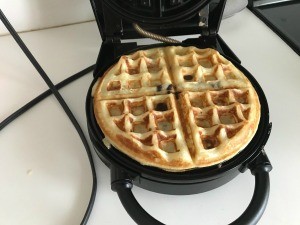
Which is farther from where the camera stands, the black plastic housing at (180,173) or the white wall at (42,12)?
the white wall at (42,12)

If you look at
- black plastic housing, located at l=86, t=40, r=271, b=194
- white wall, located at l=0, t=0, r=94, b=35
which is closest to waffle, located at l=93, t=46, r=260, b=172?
black plastic housing, located at l=86, t=40, r=271, b=194

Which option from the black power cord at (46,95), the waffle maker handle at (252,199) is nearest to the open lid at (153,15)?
the black power cord at (46,95)

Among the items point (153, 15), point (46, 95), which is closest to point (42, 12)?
point (46, 95)

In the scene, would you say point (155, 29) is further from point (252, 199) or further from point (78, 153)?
point (252, 199)

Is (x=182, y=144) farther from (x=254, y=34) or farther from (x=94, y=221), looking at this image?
(x=254, y=34)

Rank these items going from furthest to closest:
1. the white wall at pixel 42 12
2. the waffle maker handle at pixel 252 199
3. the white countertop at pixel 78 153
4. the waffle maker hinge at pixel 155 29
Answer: the white wall at pixel 42 12, the waffle maker hinge at pixel 155 29, the white countertop at pixel 78 153, the waffle maker handle at pixel 252 199

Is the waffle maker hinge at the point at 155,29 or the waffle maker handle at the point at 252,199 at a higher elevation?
the waffle maker hinge at the point at 155,29

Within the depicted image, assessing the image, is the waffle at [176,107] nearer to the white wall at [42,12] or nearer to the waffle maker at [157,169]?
the waffle maker at [157,169]
